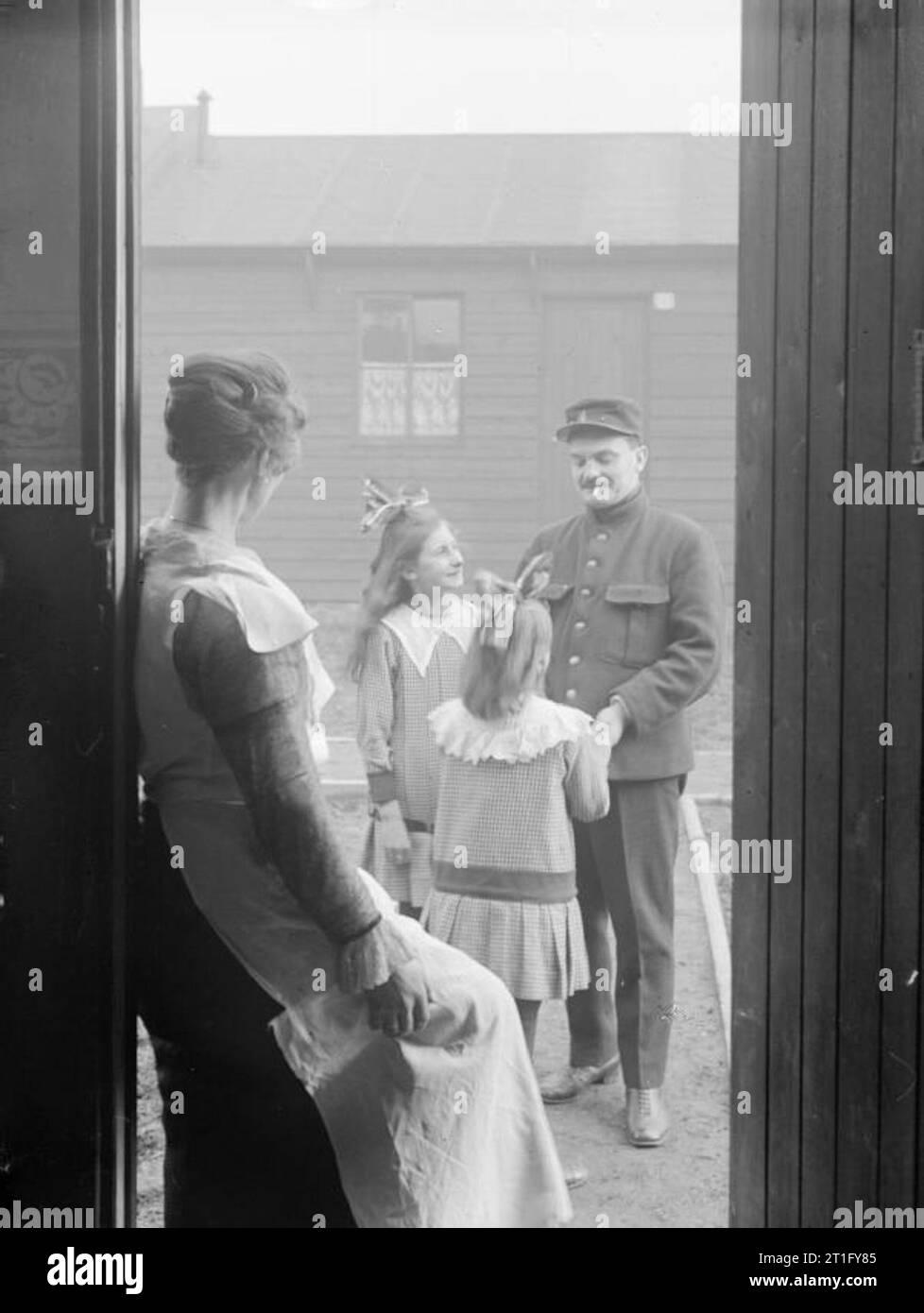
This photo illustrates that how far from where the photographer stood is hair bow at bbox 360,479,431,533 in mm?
2896

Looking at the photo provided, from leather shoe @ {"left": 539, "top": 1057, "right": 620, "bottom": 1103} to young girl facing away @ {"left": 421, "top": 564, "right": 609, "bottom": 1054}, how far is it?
0.07m

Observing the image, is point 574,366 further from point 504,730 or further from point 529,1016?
point 529,1016

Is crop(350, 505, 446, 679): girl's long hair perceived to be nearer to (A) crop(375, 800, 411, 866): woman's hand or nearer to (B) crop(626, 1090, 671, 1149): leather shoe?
(A) crop(375, 800, 411, 866): woman's hand

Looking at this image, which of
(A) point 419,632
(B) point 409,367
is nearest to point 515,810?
(A) point 419,632

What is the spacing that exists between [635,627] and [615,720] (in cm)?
16

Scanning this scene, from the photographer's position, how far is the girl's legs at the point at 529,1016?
2885 mm

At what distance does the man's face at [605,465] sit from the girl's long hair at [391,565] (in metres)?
0.26

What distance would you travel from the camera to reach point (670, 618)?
290 cm

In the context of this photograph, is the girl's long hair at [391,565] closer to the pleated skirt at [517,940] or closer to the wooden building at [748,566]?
the wooden building at [748,566]

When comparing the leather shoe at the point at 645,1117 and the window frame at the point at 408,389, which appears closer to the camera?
the leather shoe at the point at 645,1117

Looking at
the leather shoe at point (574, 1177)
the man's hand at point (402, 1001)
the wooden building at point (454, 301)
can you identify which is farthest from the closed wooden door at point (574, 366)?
the leather shoe at point (574, 1177)

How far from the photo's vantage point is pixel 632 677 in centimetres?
290
